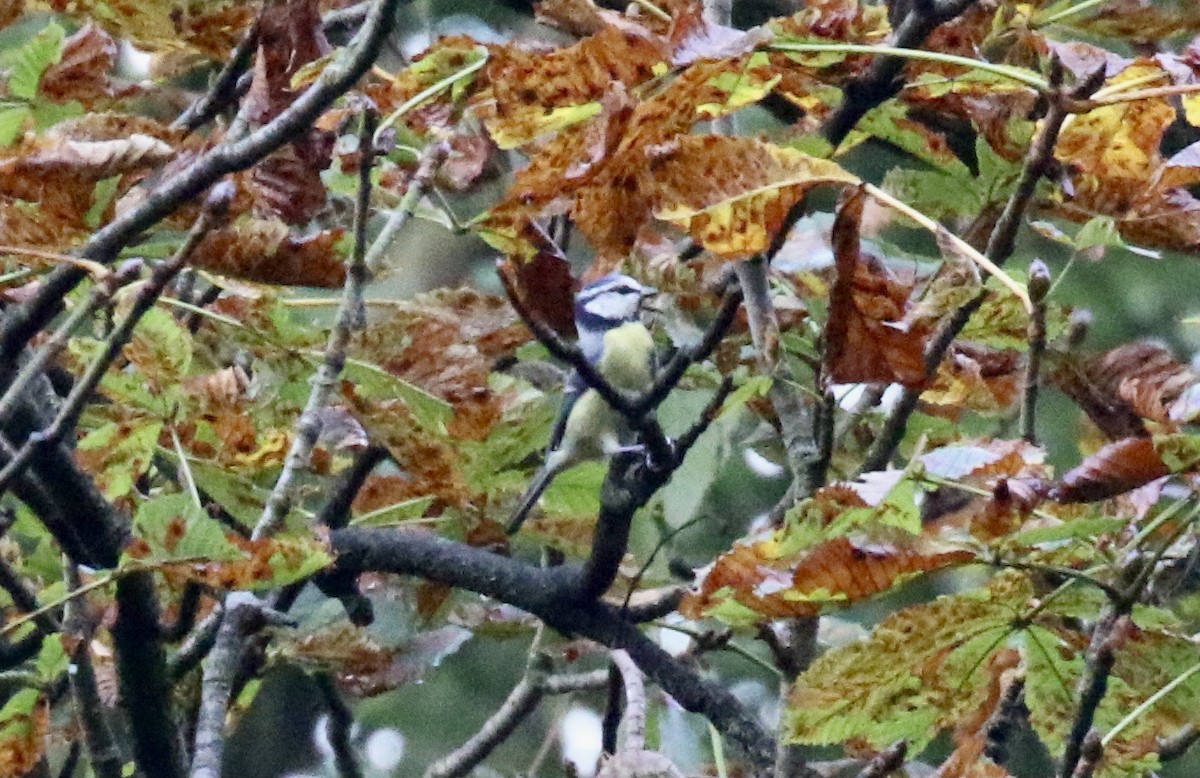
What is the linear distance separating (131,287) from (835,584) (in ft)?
2.00

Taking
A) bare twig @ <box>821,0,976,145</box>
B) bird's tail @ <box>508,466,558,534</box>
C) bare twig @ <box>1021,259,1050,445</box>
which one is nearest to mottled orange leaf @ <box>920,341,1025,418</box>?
bare twig @ <box>1021,259,1050,445</box>

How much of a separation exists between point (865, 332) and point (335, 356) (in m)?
0.37

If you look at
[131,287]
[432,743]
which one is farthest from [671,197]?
[432,743]

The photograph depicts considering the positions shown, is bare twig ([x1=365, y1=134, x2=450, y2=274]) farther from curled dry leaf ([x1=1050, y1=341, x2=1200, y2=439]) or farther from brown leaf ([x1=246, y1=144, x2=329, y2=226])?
curled dry leaf ([x1=1050, y1=341, x2=1200, y2=439])

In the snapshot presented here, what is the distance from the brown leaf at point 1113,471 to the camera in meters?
0.82

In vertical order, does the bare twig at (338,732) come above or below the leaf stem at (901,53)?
below

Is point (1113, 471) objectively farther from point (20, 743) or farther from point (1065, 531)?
point (20, 743)

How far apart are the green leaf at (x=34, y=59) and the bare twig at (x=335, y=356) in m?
0.37

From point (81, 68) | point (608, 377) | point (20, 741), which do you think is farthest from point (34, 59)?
point (608, 377)

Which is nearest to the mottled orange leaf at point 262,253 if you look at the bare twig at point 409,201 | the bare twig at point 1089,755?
the bare twig at point 409,201

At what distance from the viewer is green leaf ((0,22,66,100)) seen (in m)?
1.23

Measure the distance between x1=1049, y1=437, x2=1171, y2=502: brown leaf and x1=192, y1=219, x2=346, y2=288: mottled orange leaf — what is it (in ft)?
1.90

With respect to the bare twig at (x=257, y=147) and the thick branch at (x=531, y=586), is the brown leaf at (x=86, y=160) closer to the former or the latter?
the bare twig at (x=257, y=147)

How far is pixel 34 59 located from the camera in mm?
1259
